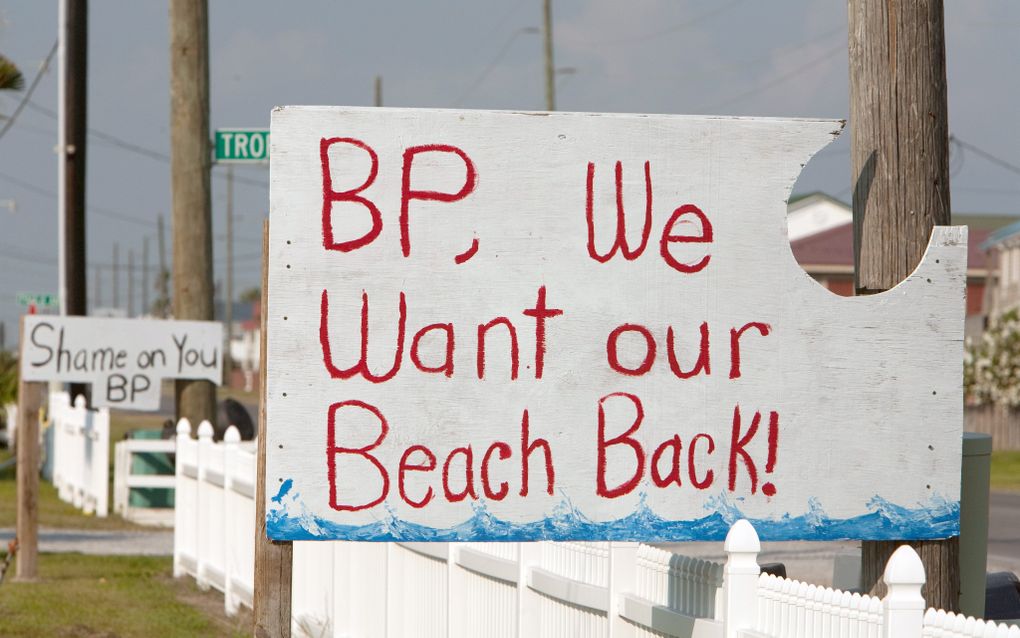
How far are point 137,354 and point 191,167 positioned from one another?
193 centimetres

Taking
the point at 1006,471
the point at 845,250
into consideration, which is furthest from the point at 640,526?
the point at 845,250

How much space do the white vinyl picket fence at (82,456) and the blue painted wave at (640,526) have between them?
14.6 meters

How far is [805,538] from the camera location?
14.3 feet

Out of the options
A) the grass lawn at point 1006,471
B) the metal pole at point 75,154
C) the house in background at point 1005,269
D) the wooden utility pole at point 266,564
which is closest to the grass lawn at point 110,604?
the wooden utility pole at point 266,564

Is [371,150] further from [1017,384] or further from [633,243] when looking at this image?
[1017,384]

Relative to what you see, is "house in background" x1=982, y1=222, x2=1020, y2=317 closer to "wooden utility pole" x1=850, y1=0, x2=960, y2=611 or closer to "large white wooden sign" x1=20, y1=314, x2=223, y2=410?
"large white wooden sign" x1=20, y1=314, x2=223, y2=410

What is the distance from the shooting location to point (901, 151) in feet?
14.6

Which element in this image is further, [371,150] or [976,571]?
[976,571]

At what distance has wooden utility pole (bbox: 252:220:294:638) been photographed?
13.6ft

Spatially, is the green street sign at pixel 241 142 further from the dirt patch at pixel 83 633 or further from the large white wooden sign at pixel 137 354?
the dirt patch at pixel 83 633

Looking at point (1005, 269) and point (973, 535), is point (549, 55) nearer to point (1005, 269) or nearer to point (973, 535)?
point (1005, 269)

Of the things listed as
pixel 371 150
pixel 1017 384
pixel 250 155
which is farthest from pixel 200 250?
pixel 1017 384

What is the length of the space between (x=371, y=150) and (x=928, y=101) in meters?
1.59

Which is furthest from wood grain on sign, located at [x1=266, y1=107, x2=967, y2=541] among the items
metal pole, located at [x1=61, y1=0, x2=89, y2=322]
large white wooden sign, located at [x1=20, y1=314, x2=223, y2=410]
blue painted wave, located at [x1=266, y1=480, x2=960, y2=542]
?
metal pole, located at [x1=61, y1=0, x2=89, y2=322]
